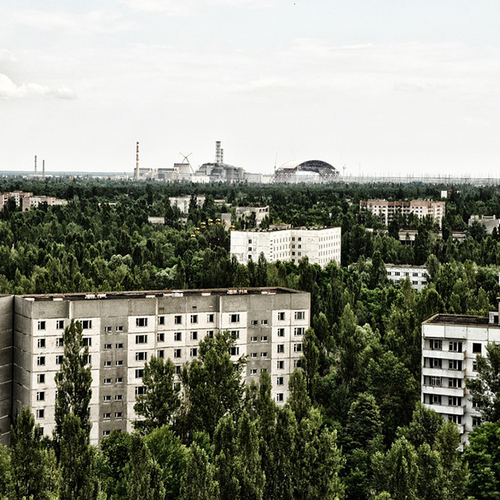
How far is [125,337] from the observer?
32031mm

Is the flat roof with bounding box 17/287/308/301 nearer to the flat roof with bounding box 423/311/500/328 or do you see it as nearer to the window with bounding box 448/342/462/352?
the flat roof with bounding box 423/311/500/328

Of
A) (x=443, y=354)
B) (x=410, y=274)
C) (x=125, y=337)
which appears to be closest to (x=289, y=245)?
(x=410, y=274)

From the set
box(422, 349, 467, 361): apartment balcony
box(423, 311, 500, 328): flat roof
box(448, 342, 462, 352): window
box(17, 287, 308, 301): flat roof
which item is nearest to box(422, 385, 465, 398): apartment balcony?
box(422, 349, 467, 361): apartment balcony

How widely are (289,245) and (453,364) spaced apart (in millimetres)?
44104

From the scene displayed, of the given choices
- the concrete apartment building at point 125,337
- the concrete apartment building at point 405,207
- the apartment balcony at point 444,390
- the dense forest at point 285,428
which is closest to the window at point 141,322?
the concrete apartment building at point 125,337

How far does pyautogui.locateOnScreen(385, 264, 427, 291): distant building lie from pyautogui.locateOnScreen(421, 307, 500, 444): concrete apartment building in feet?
117

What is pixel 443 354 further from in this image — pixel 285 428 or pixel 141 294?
pixel 141 294

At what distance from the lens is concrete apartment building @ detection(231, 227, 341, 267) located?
7025 cm

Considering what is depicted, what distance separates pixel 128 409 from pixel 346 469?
7784mm

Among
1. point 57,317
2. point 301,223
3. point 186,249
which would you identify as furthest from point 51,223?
point 57,317

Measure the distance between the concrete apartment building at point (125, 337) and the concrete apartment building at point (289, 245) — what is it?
116ft

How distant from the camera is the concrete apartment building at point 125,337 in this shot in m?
30.9

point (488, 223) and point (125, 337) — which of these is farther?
point (488, 223)

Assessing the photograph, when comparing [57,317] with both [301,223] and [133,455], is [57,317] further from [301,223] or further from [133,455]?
[301,223]
